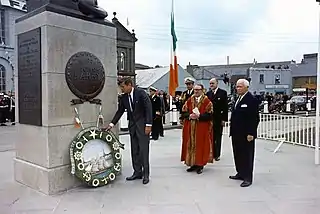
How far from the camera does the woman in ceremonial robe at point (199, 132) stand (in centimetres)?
616

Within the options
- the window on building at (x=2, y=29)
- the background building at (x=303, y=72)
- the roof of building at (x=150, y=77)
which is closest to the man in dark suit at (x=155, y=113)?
the window on building at (x=2, y=29)

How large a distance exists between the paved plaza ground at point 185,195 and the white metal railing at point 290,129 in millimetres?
3333

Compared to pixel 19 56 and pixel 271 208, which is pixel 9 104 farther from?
pixel 271 208

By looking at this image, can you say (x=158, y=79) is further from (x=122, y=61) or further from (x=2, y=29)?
(x=2, y=29)

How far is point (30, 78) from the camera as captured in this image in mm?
5082

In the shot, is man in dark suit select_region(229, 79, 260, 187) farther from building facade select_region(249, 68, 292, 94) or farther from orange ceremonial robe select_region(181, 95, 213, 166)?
building facade select_region(249, 68, 292, 94)

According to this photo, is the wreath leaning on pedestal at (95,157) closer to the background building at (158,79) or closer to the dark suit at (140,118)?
the dark suit at (140,118)

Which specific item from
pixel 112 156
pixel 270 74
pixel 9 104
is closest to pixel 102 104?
pixel 112 156

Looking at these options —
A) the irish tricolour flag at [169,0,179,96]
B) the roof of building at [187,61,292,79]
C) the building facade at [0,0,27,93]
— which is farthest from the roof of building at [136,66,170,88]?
the irish tricolour flag at [169,0,179,96]

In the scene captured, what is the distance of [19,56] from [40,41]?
0.75 m

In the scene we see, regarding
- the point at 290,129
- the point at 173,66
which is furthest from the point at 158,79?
the point at 290,129

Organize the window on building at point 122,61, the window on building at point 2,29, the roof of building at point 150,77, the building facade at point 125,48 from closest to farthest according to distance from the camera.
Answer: the window on building at point 2,29 → the roof of building at point 150,77 → the window on building at point 122,61 → the building facade at point 125,48

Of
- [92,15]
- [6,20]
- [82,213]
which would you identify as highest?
[6,20]

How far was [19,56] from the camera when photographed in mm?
5355
